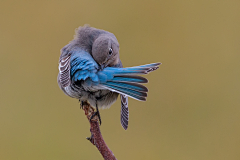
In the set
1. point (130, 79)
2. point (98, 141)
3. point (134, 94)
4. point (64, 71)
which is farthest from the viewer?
point (64, 71)

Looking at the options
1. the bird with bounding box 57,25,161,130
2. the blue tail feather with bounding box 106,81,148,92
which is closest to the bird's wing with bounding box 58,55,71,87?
the bird with bounding box 57,25,161,130

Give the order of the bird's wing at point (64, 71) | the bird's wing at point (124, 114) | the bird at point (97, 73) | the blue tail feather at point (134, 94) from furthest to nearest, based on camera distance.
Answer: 1. the bird's wing at point (124, 114)
2. the bird's wing at point (64, 71)
3. the bird at point (97, 73)
4. the blue tail feather at point (134, 94)

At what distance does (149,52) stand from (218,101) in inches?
58.6

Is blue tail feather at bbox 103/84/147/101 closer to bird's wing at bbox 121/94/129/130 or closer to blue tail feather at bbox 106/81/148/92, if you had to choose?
blue tail feather at bbox 106/81/148/92

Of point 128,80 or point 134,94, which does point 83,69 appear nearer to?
point 128,80

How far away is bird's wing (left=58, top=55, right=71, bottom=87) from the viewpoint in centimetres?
362

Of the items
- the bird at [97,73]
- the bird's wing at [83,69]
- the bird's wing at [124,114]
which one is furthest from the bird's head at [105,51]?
the bird's wing at [124,114]

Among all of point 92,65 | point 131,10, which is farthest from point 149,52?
point 92,65

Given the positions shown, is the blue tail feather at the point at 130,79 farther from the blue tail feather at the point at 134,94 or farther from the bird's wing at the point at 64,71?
the bird's wing at the point at 64,71

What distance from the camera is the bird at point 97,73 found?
10.9ft

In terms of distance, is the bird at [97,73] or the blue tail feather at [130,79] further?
the bird at [97,73]

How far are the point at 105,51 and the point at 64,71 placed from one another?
1.72ft

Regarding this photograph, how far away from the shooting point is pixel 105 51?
3.97m

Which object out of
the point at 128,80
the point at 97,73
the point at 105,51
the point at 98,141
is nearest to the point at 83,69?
the point at 97,73
